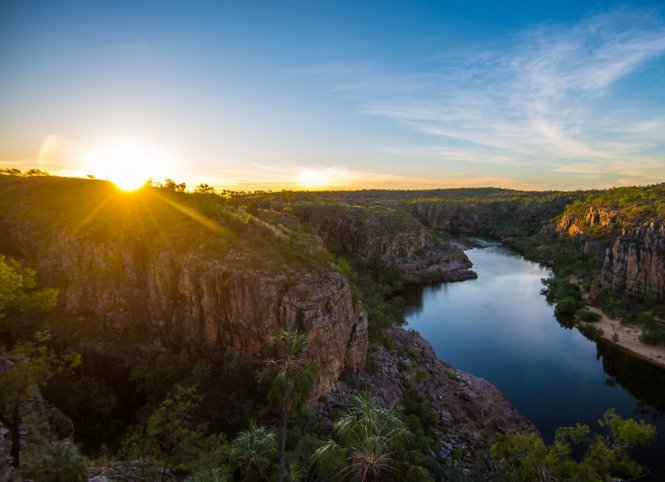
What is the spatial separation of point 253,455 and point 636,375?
44.7 m

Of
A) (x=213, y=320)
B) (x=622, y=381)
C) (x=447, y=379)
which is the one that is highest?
(x=213, y=320)

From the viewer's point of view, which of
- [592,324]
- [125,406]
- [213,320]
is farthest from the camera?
[592,324]

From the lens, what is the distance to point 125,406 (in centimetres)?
2353

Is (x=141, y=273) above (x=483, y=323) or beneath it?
above

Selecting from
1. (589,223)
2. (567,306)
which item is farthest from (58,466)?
(589,223)

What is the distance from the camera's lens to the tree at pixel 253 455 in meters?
14.8

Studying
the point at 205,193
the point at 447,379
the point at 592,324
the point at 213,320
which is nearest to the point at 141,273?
the point at 213,320

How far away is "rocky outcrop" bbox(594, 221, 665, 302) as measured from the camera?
55.4 metres

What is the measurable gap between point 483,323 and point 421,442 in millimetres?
35562

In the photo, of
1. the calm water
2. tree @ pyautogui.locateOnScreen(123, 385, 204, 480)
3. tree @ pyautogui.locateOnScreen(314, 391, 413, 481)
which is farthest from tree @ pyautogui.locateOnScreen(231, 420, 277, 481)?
the calm water

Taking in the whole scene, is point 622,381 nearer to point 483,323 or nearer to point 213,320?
point 483,323

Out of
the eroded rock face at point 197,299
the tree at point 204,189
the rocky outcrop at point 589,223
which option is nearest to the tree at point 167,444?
the eroded rock face at point 197,299

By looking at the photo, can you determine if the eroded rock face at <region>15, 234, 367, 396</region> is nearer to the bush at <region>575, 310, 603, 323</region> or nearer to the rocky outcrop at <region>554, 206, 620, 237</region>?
the bush at <region>575, 310, 603, 323</region>

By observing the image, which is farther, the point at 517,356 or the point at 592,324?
the point at 592,324
